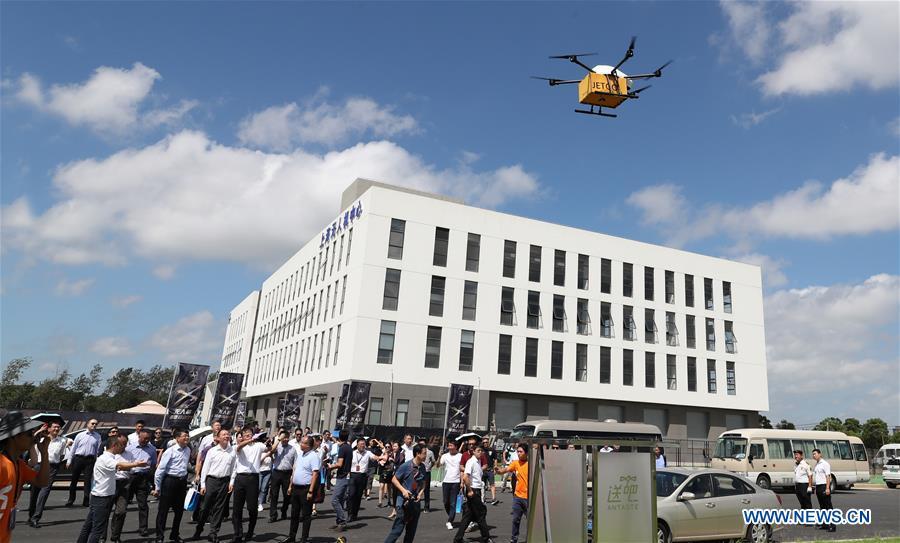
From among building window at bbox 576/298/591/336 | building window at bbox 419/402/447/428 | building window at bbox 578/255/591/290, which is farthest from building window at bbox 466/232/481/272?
building window at bbox 419/402/447/428

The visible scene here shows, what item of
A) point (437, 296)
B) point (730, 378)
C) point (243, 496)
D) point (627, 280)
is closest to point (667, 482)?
point (243, 496)

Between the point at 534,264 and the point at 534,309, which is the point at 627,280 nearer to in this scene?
the point at 534,264

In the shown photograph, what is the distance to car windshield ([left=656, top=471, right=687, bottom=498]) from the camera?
10770 mm

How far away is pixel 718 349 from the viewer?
159 feet

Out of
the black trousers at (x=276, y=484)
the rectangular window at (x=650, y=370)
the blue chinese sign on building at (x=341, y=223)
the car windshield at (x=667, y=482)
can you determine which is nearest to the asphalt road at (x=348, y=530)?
the black trousers at (x=276, y=484)

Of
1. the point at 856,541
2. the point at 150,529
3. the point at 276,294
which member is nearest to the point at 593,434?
the point at 856,541

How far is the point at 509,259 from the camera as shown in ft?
139

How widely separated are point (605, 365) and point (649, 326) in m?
5.26

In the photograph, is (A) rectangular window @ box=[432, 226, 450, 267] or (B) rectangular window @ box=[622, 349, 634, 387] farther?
(B) rectangular window @ box=[622, 349, 634, 387]

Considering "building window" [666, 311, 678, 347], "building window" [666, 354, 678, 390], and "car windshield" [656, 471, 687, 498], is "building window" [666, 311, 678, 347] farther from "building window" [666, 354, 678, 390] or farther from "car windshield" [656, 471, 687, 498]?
"car windshield" [656, 471, 687, 498]

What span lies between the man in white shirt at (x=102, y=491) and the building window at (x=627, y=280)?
4064 cm

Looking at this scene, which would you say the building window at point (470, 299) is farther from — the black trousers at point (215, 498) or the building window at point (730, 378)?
the black trousers at point (215, 498)

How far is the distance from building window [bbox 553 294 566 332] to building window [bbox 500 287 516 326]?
3417mm

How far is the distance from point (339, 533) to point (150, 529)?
146 inches
